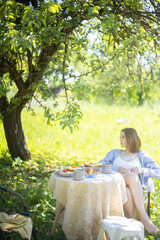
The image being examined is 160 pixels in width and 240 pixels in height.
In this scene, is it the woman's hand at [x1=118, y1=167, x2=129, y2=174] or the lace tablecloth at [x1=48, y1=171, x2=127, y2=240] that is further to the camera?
the woman's hand at [x1=118, y1=167, x2=129, y2=174]

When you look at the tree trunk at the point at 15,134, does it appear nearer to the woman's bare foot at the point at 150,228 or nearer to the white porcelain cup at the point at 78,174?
the white porcelain cup at the point at 78,174

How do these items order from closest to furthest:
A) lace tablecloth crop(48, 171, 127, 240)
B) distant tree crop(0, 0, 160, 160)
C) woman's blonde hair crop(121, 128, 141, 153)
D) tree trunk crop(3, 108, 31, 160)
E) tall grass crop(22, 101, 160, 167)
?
1. lace tablecloth crop(48, 171, 127, 240)
2. distant tree crop(0, 0, 160, 160)
3. woman's blonde hair crop(121, 128, 141, 153)
4. tree trunk crop(3, 108, 31, 160)
5. tall grass crop(22, 101, 160, 167)

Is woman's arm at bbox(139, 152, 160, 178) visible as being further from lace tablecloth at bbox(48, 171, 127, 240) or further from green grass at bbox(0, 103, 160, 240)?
green grass at bbox(0, 103, 160, 240)

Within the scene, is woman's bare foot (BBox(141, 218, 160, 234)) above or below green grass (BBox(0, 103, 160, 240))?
below

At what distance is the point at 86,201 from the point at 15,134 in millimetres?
2830

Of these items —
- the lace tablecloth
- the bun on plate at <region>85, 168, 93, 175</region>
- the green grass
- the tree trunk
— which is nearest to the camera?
the lace tablecloth

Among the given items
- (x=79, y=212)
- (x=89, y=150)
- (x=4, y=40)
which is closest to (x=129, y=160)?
(x=79, y=212)

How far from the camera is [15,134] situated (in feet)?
17.2

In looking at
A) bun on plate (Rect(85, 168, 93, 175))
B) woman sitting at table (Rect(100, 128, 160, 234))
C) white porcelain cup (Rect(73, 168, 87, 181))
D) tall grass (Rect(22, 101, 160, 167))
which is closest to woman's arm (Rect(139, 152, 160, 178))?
woman sitting at table (Rect(100, 128, 160, 234))

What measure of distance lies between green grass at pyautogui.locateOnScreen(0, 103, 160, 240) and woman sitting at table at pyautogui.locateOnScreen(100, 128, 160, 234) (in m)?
0.32

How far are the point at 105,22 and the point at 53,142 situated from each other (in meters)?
4.55

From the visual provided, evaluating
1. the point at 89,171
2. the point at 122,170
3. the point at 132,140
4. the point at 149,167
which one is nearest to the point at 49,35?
the point at 132,140

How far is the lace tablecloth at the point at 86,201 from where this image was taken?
108 inches

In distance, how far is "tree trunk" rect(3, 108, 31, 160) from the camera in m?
5.16
